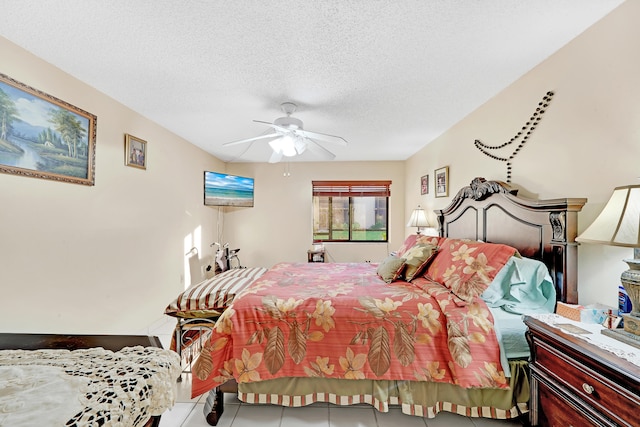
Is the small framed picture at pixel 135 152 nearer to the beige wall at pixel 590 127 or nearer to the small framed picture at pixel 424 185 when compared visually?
the beige wall at pixel 590 127

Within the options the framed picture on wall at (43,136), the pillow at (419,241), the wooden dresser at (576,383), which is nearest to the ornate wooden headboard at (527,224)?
the pillow at (419,241)

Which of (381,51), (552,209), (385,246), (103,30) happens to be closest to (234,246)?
(385,246)

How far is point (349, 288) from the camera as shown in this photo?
2.05 m

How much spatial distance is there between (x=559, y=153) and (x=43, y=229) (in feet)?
11.9

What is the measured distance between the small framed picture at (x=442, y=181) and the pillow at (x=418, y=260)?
1264 mm

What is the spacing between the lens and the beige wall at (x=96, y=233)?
1.75m

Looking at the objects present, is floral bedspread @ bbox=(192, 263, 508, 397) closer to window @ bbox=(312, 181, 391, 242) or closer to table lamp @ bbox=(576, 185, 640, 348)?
table lamp @ bbox=(576, 185, 640, 348)

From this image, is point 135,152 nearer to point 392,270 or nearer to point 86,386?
point 86,386


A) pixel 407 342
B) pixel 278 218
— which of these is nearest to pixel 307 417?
pixel 407 342

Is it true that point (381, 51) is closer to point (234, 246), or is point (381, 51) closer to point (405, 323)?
point (405, 323)

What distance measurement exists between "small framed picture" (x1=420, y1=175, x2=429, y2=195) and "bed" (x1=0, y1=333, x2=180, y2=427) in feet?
12.5

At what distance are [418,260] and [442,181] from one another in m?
1.58

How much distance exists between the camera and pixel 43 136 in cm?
188

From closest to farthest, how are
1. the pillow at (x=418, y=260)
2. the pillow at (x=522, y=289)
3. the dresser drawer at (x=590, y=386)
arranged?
the dresser drawer at (x=590, y=386) < the pillow at (x=522, y=289) < the pillow at (x=418, y=260)
